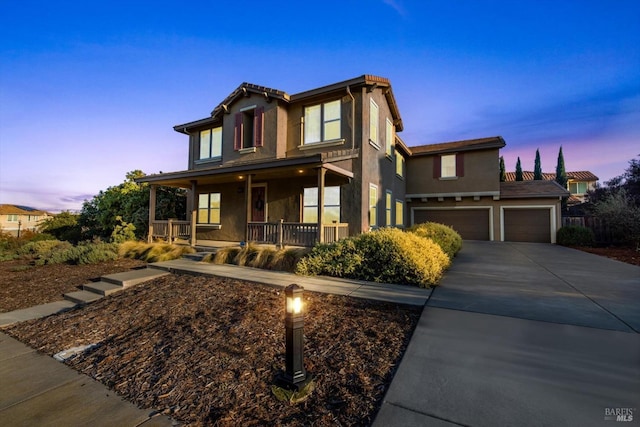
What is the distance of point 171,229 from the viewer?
11.6 m

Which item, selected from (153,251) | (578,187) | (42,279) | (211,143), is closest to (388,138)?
(211,143)

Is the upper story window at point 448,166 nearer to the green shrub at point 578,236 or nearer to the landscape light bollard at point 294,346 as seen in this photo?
the green shrub at point 578,236

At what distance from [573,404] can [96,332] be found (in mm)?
5883

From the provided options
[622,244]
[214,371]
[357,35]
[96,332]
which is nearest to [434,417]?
[214,371]

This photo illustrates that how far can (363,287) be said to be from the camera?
5617 mm

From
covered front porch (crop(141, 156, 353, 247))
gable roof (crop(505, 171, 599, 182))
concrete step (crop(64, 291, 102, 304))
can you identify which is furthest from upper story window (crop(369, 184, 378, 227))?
gable roof (crop(505, 171, 599, 182))

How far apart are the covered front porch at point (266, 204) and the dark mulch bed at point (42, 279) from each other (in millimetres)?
3059

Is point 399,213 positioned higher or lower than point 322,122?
lower

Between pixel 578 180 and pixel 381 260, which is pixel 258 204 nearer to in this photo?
pixel 381 260

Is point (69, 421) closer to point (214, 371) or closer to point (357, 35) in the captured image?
point (214, 371)

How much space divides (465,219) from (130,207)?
65.7ft

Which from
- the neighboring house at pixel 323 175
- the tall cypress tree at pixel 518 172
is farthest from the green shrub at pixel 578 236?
the tall cypress tree at pixel 518 172

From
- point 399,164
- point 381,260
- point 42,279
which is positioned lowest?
point 42,279

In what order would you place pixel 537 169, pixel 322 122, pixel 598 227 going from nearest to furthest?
pixel 322 122 < pixel 598 227 < pixel 537 169
